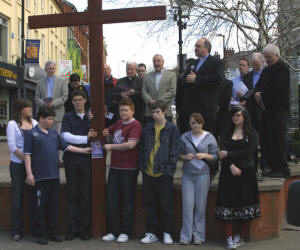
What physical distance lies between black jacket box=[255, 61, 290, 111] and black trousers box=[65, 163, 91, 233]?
107 inches

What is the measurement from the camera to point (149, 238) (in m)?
5.12

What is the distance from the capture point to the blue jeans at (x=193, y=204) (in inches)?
199

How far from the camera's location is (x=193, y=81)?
5.56 m

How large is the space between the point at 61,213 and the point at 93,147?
1.08m

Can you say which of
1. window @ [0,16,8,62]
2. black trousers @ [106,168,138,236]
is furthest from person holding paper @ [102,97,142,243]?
window @ [0,16,8,62]

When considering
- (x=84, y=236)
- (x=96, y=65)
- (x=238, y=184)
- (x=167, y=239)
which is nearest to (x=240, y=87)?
(x=238, y=184)

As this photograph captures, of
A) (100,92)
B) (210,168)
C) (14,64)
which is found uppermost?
(14,64)

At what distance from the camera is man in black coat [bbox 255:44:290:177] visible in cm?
590

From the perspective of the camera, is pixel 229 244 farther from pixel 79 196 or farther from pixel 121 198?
pixel 79 196

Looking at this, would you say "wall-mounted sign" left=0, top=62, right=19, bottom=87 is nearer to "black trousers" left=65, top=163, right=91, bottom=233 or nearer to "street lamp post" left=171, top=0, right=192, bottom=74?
"street lamp post" left=171, top=0, right=192, bottom=74

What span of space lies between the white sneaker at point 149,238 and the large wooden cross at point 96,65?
581 millimetres

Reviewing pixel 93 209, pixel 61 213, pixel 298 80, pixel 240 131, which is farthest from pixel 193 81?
pixel 298 80

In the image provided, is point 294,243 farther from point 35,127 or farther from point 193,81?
point 35,127

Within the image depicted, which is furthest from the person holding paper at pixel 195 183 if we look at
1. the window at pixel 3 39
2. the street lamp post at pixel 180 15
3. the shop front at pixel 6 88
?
the window at pixel 3 39
